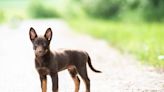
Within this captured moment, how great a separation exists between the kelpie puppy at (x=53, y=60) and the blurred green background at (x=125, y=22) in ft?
13.9

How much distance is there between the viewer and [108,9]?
37.2 meters

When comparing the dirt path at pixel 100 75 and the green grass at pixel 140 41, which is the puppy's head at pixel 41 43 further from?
the green grass at pixel 140 41

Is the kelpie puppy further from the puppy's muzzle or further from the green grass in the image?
the green grass

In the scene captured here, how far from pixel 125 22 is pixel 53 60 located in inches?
850

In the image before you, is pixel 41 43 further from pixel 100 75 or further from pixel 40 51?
pixel 100 75

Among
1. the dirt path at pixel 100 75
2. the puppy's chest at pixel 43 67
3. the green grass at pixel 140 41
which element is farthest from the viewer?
the green grass at pixel 140 41

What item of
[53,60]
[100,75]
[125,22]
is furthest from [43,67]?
[125,22]

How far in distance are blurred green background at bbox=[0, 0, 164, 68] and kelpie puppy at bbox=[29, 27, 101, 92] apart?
4.24 meters

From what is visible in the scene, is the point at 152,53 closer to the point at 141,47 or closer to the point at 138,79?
the point at 141,47

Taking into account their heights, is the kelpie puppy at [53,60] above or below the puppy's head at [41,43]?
below

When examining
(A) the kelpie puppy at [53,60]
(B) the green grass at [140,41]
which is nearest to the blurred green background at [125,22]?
(B) the green grass at [140,41]

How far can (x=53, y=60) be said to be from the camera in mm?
10734

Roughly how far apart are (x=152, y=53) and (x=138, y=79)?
3899 millimetres

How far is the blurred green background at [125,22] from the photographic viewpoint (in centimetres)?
1908
